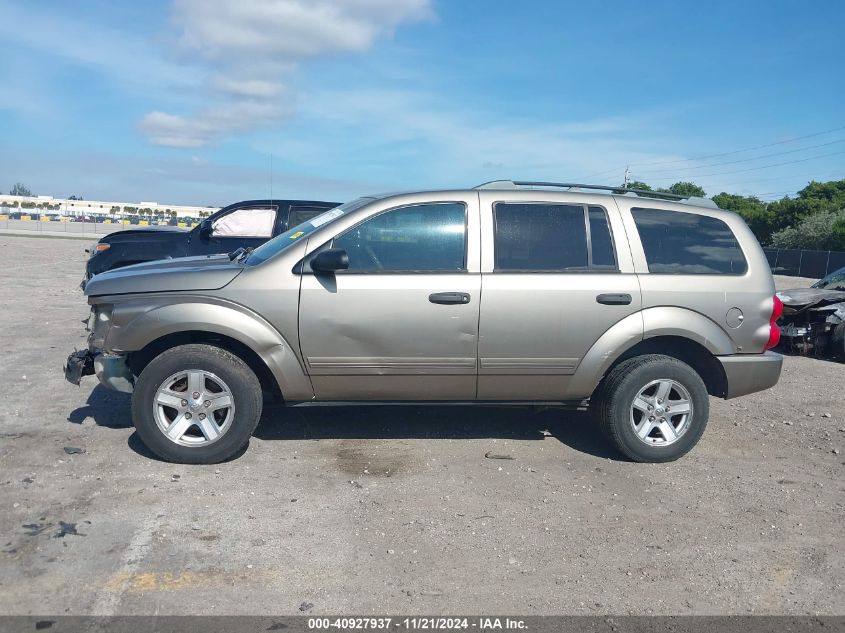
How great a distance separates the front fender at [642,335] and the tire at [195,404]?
2.34 m

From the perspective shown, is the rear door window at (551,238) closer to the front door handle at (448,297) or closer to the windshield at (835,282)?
the front door handle at (448,297)

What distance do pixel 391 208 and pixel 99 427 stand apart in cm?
286

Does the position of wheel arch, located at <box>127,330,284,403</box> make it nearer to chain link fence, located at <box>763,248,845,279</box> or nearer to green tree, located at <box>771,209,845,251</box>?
chain link fence, located at <box>763,248,845,279</box>

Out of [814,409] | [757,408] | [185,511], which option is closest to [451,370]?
[185,511]

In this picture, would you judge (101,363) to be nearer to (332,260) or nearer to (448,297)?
(332,260)

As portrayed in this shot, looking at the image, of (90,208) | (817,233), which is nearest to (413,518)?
(817,233)

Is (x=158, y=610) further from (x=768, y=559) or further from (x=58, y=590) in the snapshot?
(x=768, y=559)

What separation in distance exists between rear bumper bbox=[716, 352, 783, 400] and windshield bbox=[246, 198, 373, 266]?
2.92 metres

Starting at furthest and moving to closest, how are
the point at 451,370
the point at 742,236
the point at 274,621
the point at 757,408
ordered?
the point at 757,408, the point at 742,236, the point at 451,370, the point at 274,621

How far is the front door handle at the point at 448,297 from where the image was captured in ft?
17.4

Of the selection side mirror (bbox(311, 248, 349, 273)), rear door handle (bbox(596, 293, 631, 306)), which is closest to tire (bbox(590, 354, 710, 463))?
rear door handle (bbox(596, 293, 631, 306))

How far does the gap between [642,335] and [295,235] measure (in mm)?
2649

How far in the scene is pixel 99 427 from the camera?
5996mm

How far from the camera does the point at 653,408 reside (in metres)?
5.59
